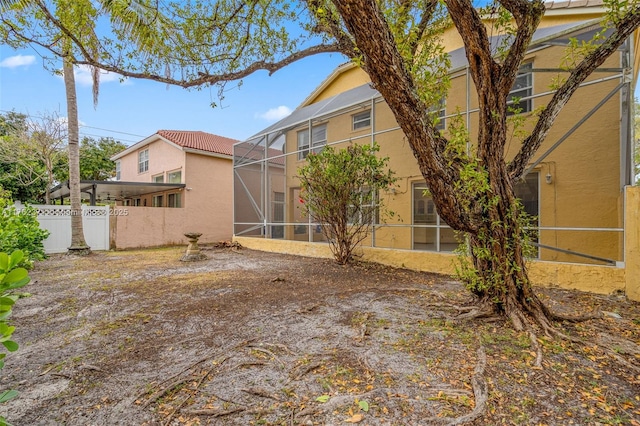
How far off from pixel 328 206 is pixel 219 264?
3422 mm

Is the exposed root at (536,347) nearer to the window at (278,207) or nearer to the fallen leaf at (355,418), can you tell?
the fallen leaf at (355,418)

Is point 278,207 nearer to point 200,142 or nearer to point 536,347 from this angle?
point 200,142

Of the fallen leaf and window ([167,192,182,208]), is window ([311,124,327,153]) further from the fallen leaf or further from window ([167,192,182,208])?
the fallen leaf

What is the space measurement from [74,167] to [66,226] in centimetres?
206

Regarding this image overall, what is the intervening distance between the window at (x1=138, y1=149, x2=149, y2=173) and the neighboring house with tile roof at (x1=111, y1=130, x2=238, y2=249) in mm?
197

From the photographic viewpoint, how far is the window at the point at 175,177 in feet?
45.9

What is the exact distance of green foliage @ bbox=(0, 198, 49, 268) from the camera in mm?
5457

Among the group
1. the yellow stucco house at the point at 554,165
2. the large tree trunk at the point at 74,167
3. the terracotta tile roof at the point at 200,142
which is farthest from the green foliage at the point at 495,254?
the terracotta tile roof at the point at 200,142

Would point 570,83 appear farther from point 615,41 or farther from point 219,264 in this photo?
point 219,264

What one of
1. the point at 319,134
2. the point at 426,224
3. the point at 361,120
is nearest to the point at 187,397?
the point at 426,224

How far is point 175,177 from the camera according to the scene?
14273 millimetres

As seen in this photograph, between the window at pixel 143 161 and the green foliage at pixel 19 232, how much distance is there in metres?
8.45

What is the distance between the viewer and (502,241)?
3.13 metres

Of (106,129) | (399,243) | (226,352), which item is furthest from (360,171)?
Result: (106,129)
